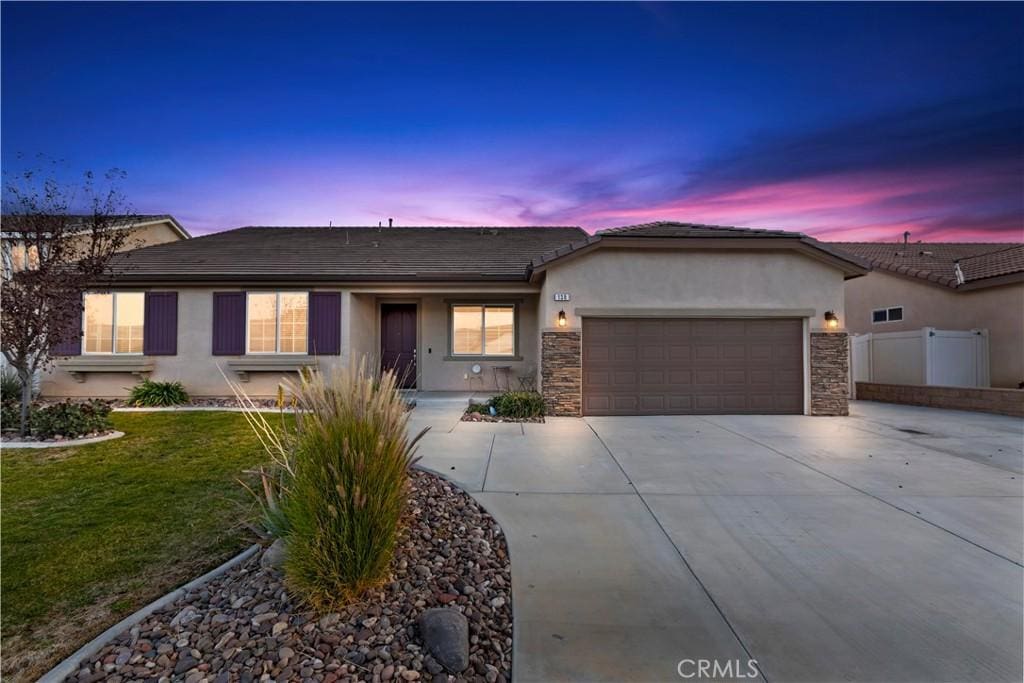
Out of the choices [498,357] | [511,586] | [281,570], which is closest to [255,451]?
[281,570]

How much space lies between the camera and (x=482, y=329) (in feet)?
44.0

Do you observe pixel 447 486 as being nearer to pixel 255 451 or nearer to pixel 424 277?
pixel 255 451

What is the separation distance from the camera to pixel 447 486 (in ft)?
15.8

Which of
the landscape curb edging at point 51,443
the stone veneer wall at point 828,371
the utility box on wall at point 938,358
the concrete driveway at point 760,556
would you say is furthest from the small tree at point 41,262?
the utility box on wall at point 938,358

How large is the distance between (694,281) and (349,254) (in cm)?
972

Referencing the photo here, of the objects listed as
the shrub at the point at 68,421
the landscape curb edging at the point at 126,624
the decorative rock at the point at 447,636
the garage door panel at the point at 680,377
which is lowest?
the landscape curb edging at the point at 126,624

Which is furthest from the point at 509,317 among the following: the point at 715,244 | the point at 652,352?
the point at 715,244

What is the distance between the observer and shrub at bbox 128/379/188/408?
10766 mm

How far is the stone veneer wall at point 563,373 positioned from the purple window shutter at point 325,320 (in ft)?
18.8

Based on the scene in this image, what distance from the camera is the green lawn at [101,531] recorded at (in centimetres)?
264

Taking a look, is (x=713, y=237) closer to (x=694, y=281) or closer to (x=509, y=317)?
(x=694, y=281)

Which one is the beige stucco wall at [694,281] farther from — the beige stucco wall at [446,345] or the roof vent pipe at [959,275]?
the roof vent pipe at [959,275]

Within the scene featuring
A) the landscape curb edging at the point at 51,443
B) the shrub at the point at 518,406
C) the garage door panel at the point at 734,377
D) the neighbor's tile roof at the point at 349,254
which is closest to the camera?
the landscape curb edging at the point at 51,443

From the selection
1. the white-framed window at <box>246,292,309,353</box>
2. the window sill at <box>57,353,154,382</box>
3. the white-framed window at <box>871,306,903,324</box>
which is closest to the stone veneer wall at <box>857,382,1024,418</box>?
the white-framed window at <box>871,306,903,324</box>
